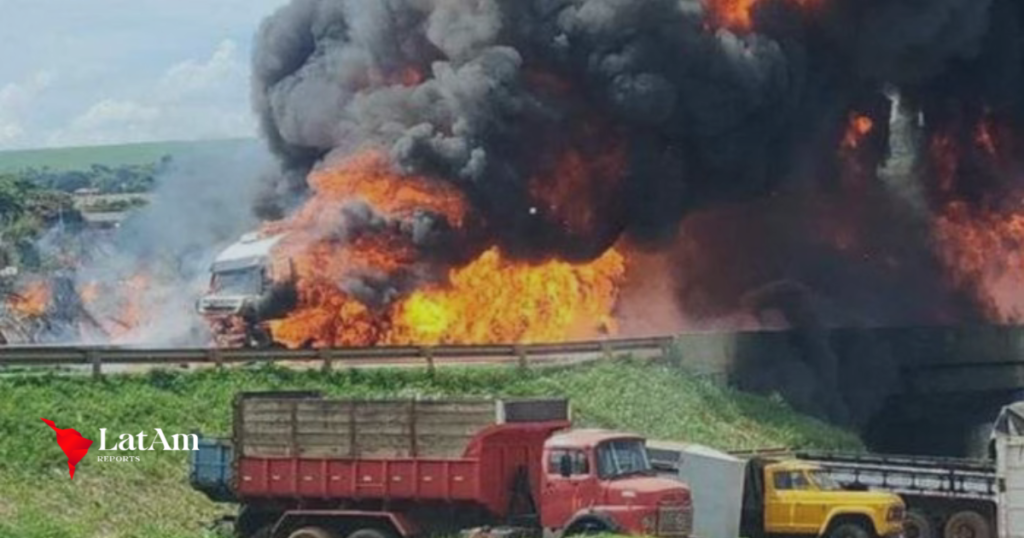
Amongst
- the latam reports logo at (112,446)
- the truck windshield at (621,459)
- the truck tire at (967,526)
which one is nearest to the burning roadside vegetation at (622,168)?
the latam reports logo at (112,446)

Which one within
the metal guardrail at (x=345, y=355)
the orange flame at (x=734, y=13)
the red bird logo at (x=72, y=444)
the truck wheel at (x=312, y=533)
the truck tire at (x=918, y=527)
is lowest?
the truck wheel at (x=312, y=533)

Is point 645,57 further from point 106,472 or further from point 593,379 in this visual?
point 106,472

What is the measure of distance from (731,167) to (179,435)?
24513 mm

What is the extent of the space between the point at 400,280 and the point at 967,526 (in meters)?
19.3

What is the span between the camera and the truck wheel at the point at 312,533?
3175 cm

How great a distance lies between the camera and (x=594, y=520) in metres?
30.4

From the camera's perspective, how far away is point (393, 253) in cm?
5125

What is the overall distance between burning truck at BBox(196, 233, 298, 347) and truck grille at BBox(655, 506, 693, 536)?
21329mm

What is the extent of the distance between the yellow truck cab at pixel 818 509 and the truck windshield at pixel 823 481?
0.57 ft

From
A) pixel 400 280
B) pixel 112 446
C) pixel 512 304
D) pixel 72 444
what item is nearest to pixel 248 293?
pixel 400 280

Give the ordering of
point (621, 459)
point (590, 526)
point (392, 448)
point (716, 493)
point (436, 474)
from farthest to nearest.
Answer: point (716, 493) < point (392, 448) < point (436, 474) < point (621, 459) < point (590, 526)

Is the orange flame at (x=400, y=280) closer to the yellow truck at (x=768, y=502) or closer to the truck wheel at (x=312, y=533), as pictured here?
the yellow truck at (x=768, y=502)

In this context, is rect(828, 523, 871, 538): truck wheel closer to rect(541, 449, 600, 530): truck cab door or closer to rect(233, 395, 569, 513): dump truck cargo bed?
rect(233, 395, 569, 513): dump truck cargo bed

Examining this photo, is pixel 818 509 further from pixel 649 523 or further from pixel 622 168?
pixel 622 168
